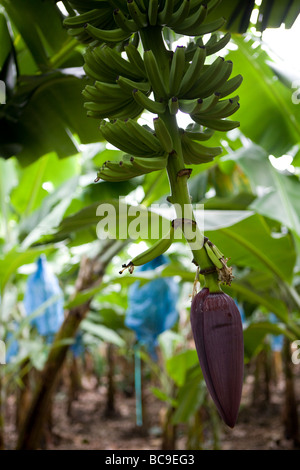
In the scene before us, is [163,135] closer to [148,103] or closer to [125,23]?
[148,103]

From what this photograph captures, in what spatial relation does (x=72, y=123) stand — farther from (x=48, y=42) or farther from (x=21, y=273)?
(x=21, y=273)

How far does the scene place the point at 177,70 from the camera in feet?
1.02

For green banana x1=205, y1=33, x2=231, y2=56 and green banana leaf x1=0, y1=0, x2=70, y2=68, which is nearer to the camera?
green banana x1=205, y1=33, x2=231, y2=56

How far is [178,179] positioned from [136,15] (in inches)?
6.1

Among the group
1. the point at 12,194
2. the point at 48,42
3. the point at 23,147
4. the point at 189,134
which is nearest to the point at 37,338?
the point at 12,194

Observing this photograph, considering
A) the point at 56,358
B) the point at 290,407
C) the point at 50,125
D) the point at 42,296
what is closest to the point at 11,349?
the point at 42,296

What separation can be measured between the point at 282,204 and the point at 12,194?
1.08 m

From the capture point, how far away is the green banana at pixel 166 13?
330 millimetres

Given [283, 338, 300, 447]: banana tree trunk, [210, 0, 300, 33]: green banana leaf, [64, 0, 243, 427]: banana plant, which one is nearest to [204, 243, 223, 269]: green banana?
[64, 0, 243, 427]: banana plant

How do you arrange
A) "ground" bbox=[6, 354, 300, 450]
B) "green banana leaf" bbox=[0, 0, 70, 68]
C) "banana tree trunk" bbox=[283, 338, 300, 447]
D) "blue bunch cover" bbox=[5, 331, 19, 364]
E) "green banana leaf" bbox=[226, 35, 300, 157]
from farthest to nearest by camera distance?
"ground" bbox=[6, 354, 300, 450], "banana tree trunk" bbox=[283, 338, 300, 447], "blue bunch cover" bbox=[5, 331, 19, 364], "green banana leaf" bbox=[226, 35, 300, 157], "green banana leaf" bbox=[0, 0, 70, 68]

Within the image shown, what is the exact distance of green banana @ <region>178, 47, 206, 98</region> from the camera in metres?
0.32

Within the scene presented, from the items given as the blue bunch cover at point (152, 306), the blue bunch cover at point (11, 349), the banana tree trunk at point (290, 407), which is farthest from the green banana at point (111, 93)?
the banana tree trunk at point (290, 407)

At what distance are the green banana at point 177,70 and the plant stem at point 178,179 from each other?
0.03 ft

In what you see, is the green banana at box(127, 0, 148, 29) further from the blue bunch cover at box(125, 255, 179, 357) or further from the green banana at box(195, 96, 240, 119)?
the blue bunch cover at box(125, 255, 179, 357)
